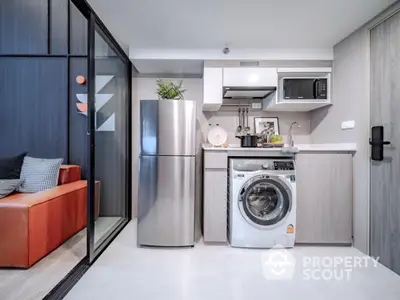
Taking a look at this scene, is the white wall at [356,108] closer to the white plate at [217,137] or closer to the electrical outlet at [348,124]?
the electrical outlet at [348,124]

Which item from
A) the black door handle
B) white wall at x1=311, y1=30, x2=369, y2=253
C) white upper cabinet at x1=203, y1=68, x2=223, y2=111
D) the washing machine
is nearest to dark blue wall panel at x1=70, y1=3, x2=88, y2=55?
white upper cabinet at x1=203, y1=68, x2=223, y2=111

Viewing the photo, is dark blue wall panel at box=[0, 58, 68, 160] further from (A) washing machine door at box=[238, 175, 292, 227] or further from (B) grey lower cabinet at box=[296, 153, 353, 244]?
(B) grey lower cabinet at box=[296, 153, 353, 244]

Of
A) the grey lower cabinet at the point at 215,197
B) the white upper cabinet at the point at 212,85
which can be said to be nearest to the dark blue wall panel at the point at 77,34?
the white upper cabinet at the point at 212,85

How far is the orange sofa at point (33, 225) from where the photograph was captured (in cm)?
216

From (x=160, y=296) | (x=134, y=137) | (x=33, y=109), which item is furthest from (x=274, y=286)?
(x=33, y=109)

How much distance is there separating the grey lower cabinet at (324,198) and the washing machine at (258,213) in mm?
125

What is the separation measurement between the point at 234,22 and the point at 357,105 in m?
1.52

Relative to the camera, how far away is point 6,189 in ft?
8.50

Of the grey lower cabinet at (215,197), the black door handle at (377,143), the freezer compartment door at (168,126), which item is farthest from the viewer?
the grey lower cabinet at (215,197)

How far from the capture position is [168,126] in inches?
106

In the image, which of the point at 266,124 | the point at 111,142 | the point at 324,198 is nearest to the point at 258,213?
the point at 324,198

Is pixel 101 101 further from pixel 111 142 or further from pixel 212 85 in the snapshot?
pixel 212 85

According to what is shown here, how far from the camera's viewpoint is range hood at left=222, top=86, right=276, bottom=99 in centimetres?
322

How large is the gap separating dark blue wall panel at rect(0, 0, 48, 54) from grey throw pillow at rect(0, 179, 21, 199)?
1.76m
